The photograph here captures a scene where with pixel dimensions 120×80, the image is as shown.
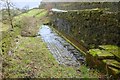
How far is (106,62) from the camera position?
955 centimetres

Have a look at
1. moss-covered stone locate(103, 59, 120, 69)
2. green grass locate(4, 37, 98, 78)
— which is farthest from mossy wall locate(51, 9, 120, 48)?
green grass locate(4, 37, 98, 78)

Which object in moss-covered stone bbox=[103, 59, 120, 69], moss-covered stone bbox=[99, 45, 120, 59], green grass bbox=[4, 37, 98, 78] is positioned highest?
moss-covered stone bbox=[99, 45, 120, 59]

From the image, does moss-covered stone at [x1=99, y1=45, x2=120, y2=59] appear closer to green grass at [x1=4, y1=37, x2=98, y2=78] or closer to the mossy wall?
the mossy wall

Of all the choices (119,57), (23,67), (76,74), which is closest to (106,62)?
(119,57)

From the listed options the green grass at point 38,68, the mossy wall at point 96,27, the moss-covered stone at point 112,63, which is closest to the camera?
the moss-covered stone at point 112,63

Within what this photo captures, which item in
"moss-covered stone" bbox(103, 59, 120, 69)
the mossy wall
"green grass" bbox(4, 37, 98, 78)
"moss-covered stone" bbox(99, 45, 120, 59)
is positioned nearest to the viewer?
"moss-covered stone" bbox(103, 59, 120, 69)

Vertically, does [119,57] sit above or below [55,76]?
above

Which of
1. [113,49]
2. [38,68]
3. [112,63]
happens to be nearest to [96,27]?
[113,49]

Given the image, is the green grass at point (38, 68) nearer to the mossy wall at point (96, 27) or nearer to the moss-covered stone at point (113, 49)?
the moss-covered stone at point (113, 49)

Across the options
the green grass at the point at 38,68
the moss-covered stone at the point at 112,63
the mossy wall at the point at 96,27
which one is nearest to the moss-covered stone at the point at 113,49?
the mossy wall at the point at 96,27

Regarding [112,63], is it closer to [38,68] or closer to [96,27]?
[38,68]

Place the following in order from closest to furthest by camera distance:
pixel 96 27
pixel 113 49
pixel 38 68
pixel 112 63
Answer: pixel 112 63
pixel 113 49
pixel 38 68
pixel 96 27

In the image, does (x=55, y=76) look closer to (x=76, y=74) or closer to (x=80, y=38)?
(x=76, y=74)

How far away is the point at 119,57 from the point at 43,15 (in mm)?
33406
